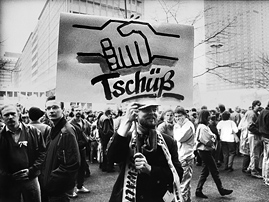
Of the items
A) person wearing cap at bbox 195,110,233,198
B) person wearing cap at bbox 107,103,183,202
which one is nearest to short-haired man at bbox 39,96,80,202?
person wearing cap at bbox 107,103,183,202

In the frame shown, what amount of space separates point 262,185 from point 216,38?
3.36 metres

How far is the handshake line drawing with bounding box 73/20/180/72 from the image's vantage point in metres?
1.95

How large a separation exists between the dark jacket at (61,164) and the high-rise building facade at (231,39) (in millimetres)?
3921

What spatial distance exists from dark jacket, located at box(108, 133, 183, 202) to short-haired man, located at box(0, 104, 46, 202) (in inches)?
65.1

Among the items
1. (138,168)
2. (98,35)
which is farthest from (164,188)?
(98,35)

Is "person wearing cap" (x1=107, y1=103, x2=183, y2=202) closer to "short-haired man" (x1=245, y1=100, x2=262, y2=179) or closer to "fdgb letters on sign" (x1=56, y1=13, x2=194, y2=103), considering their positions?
"fdgb letters on sign" (x1=56, y1=13, x2=194, y2=103)

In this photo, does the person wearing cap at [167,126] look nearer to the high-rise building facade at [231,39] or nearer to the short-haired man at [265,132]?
the high-rise building facade at [231,39]

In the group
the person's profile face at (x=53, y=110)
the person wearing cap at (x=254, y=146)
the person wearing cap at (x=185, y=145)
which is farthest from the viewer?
the person wearing cap at (x=254, y=146)

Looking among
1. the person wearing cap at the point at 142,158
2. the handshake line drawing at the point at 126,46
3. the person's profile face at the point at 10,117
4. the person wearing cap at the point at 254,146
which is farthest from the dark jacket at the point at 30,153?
the person wearing cap at the point at 254,146

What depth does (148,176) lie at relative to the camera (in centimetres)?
195

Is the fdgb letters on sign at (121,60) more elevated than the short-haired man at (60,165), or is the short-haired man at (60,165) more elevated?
the fdgb letters on sign at (121,60)

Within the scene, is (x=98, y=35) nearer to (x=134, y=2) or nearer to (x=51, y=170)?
(x=51, y=170)

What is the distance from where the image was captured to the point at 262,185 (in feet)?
19.5

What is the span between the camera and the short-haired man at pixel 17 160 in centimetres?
313
